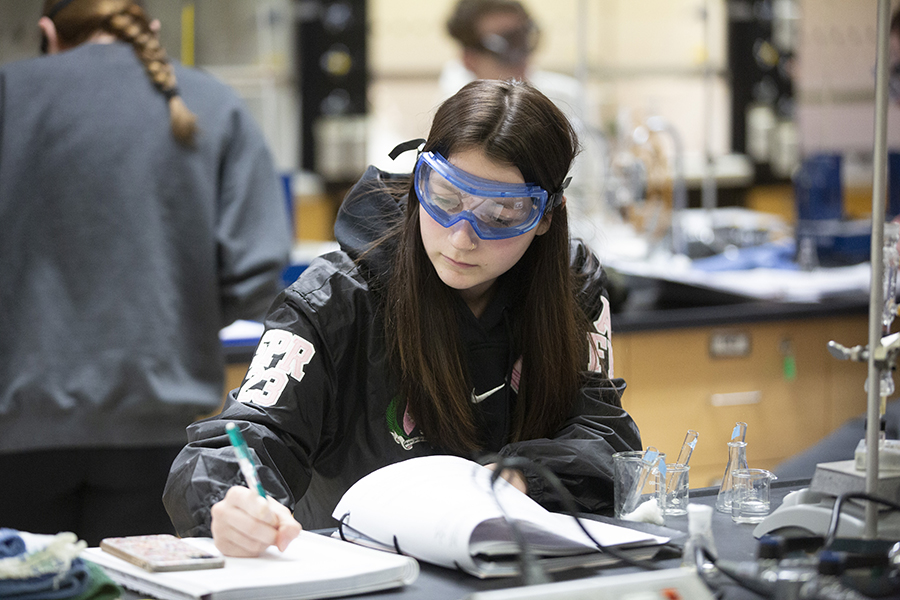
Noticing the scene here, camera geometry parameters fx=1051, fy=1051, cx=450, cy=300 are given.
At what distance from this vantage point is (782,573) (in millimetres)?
980

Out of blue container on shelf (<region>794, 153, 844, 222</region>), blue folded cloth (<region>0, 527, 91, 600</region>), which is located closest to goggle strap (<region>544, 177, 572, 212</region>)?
blue folded cloth (<region>0, 527, 91, 600</region>)

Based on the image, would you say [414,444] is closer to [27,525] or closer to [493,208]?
[493,208]

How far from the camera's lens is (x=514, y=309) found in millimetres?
1642

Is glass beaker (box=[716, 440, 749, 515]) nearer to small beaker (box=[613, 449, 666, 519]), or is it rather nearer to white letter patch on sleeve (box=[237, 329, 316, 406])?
small beaker (box=[613, 449, 666, 519])

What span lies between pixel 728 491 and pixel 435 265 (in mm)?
496

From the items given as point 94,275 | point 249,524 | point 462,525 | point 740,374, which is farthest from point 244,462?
point 740,374

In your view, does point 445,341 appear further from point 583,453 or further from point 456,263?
point 583,453

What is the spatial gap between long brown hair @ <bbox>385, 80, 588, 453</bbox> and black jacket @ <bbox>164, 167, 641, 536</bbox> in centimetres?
3

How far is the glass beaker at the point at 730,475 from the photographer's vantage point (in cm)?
135

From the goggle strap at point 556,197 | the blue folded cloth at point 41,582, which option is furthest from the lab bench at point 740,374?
the blue folded cloth at point 41,582

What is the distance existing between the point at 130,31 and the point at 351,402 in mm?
1146

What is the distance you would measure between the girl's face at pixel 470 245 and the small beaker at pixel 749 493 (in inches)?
16.8

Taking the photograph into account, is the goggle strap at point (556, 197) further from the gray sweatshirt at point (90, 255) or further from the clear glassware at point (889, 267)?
the gray sweatshirt at point (90, 255)

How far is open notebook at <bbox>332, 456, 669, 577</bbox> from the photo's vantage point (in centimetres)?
108
